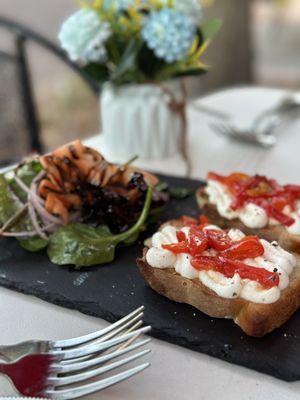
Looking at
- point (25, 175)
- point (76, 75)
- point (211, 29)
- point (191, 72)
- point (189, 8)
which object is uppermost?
point (189, 8)

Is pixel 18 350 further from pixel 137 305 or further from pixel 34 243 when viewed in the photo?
pixel 34 243

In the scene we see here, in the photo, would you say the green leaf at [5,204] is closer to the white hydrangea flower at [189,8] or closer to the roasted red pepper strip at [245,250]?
the roasted red pepper strip at [245,250]

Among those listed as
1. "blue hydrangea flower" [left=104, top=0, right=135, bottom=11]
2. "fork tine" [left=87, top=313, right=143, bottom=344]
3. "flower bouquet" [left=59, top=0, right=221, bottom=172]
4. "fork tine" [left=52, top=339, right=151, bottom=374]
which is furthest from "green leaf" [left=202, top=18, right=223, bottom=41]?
"fork tine" [left=52, top=339, right=151, bottom=374]

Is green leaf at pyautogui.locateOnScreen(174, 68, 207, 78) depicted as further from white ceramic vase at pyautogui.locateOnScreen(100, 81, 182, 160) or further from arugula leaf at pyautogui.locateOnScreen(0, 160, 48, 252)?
arugula leaf at pyautogui.locateOnScreen(0, 160, 48, 252)

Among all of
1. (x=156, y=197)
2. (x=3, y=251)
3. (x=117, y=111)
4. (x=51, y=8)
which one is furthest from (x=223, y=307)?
(x=51, y=8)

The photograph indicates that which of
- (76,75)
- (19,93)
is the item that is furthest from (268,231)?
(76,75)

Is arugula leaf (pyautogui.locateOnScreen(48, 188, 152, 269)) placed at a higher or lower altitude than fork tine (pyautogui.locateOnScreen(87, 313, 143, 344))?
lower
